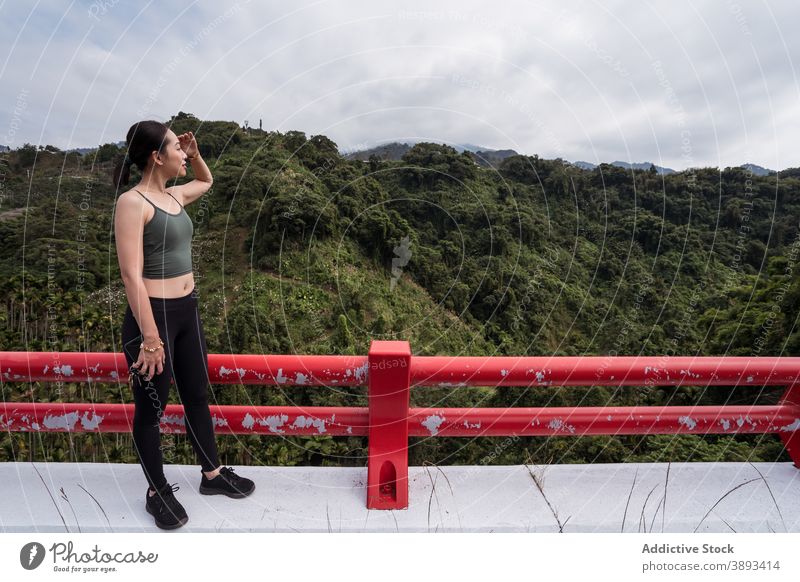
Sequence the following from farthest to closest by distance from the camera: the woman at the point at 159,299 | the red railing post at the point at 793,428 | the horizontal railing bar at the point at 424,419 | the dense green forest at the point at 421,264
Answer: the dense green forest at the point at 421,264 < the red railing post at the point at 793,428 < the horizontal railing bar at the point at 424,419 < the woman at the point at 159,299

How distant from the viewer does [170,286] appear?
202 centimetres

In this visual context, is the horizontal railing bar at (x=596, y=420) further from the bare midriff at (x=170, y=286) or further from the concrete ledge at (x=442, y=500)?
the bare midriff at (x=170, y=286)

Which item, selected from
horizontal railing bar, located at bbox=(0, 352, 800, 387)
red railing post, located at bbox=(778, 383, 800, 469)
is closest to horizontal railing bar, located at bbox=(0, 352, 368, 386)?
horizontal railing bar, located at bbox=(0, 352, 800, 387)

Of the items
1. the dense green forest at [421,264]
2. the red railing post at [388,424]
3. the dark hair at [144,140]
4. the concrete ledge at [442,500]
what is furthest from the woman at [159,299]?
the dense green forest at [421,264]

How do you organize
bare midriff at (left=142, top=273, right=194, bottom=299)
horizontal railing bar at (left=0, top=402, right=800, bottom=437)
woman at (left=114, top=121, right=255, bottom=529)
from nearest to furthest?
woman at (left=114, top=121, right=255, bottom=529), bare midriff at (left=142, top=273, right=194, bottom=299), horizontal railing bar at (left=0, top=402, right=800, bottom=437)

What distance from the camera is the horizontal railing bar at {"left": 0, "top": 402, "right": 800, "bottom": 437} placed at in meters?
2.36

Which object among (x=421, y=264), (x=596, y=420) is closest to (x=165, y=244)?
(x=596, y=420)

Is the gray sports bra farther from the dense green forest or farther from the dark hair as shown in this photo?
the dense green forest

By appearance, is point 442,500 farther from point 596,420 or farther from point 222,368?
point 222,368

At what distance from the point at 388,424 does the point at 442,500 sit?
0.41 m

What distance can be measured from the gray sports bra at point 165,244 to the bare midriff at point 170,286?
0.6 inches

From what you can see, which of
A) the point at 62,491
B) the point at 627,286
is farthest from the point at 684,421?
the point at 627,286

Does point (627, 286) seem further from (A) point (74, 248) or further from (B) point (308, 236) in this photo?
(A) point (74, 248)

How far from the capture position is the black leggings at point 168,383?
200 cm
